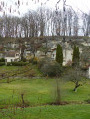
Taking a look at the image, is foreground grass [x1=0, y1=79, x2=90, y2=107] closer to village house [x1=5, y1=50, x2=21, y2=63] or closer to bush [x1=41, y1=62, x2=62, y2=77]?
bush [x1=41, y1=62, x2=62, y2=77]

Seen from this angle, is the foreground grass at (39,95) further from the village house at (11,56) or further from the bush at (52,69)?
the village house at (11,56)

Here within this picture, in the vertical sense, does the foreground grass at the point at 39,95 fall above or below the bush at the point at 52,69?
below

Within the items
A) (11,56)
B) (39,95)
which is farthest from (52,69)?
(11,56)

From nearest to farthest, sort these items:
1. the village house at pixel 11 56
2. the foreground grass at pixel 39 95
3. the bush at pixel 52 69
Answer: the foreground grass at pixel 39 95 → the bush at pixel 52 69 → the village house at pixel 11 56

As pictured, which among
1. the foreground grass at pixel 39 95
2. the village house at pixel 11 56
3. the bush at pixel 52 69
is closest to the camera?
the foreground grass at pixel 39 95

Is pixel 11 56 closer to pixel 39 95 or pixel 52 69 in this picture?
pixel 52 69

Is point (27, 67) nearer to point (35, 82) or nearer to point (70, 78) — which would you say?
point (70, 78)

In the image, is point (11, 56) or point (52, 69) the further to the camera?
point (11, 56)

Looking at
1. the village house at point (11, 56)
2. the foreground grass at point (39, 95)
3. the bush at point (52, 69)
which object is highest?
the village house at point (11, 56)

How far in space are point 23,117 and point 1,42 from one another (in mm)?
50291

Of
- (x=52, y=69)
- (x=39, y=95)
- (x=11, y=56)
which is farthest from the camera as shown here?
(x=11, y=56)

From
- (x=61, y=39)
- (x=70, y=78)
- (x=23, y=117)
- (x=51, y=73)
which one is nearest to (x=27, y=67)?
(x=23, y=117)

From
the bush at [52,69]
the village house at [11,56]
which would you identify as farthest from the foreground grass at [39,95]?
the village house at [11,56]

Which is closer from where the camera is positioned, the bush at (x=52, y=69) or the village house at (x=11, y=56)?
the bush at (x=52, y=69)
